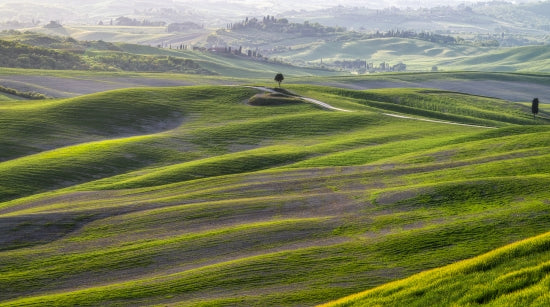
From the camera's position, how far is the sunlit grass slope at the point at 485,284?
27.4 metres

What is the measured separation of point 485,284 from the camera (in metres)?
29.0

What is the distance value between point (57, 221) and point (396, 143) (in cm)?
5087

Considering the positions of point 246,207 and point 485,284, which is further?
point 246,207

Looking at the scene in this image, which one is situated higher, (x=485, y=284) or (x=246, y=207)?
(x=485, y=284)

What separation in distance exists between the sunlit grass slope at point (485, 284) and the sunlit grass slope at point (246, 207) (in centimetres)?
620

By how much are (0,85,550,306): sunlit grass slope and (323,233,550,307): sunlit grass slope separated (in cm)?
620

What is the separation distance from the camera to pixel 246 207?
54.5 meters

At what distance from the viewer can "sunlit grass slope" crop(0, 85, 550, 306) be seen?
130 ft

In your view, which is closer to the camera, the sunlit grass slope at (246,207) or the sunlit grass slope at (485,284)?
the sunlit grass slope at (485,284)

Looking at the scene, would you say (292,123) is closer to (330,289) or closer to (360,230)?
(360,230)

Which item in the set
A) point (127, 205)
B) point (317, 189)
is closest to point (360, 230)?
point (317, 189)

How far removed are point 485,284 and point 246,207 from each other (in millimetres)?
27726

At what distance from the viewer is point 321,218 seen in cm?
5012

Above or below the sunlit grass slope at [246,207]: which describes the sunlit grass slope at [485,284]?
above
